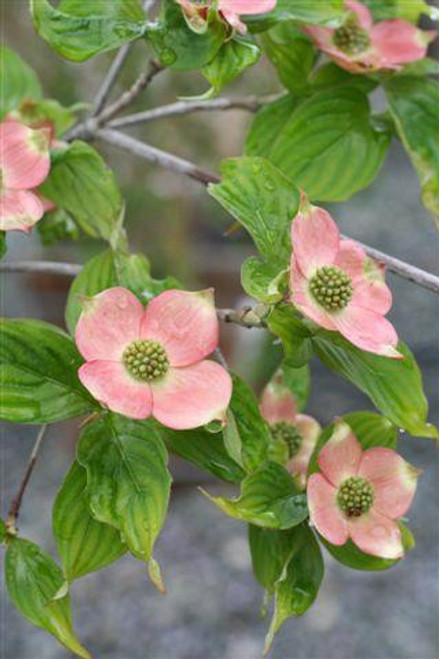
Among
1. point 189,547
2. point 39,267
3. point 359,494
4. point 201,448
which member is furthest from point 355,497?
point 189,547

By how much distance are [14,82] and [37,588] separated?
516 mm

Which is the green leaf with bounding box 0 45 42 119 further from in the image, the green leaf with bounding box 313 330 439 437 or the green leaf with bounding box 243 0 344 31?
the green leaf with bounding box 313 330 439 437

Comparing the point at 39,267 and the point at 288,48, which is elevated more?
the point at 288,48

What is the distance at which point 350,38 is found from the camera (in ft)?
2.96

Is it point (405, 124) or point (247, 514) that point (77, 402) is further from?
point (405, 124)

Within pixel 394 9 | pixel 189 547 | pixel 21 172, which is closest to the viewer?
pixel 21 172

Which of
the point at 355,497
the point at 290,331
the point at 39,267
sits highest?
the point at 290,331

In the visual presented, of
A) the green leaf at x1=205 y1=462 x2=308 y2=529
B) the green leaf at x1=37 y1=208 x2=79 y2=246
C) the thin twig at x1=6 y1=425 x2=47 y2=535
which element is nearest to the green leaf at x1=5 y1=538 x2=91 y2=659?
the thin twig at x1=6 y1=425 x2=47 y2=535

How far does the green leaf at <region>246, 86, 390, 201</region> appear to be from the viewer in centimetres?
92

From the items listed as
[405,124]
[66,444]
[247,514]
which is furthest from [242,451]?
[66,444]

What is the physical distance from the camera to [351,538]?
723mm

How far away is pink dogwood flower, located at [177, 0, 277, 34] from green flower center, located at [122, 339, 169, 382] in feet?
0.68

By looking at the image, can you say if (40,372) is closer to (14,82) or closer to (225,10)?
(225,10)

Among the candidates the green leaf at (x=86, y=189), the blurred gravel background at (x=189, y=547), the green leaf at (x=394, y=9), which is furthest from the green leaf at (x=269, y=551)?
the blurred gravel background at (x=189, y=547)
